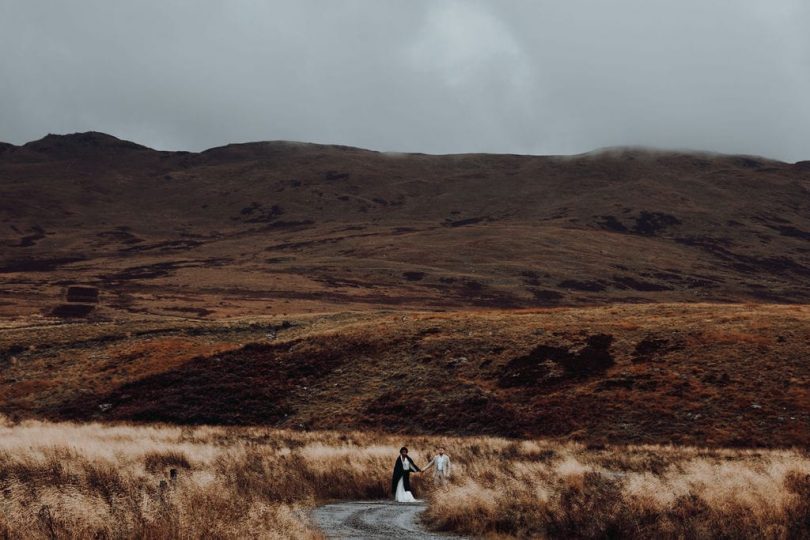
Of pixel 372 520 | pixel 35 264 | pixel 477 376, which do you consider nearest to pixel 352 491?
pixel 372 520

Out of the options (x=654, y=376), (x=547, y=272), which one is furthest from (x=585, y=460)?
(x=547, y=272)

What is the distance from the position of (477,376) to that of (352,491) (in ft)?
82.9

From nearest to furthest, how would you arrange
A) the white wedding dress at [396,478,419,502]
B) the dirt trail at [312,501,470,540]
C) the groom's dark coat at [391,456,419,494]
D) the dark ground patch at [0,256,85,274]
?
1. the dirt trail at [312,501,470,540]
2. the white wedding dress at [396,478,419,502]
3. the groom's dark coat at [391,456,419,494]
4. the dark ground patch at [0,256,85,274]

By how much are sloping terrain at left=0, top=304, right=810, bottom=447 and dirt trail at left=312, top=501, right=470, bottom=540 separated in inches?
765

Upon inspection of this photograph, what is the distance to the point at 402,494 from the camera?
19375 mm

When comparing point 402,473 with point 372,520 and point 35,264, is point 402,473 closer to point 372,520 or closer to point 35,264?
point 372,520

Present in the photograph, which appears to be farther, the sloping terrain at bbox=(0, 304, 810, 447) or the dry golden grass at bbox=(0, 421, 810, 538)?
the sloping terrain at bbox=(0, 304, 810, 447)

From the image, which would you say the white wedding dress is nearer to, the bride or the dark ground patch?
the bride

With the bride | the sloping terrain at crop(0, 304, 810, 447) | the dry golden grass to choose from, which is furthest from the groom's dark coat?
the sloping terrain at crop(0, 304, 810, 447)

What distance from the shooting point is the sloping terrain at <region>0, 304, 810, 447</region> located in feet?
123

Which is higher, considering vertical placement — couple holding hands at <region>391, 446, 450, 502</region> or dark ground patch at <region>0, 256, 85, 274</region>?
dark ground patch at <region>0, 256, 85, 274</region>

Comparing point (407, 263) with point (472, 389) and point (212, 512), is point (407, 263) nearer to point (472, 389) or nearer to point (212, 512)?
point (472, 389)

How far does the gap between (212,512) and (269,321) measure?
194 feet

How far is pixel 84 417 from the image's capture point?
147ft
